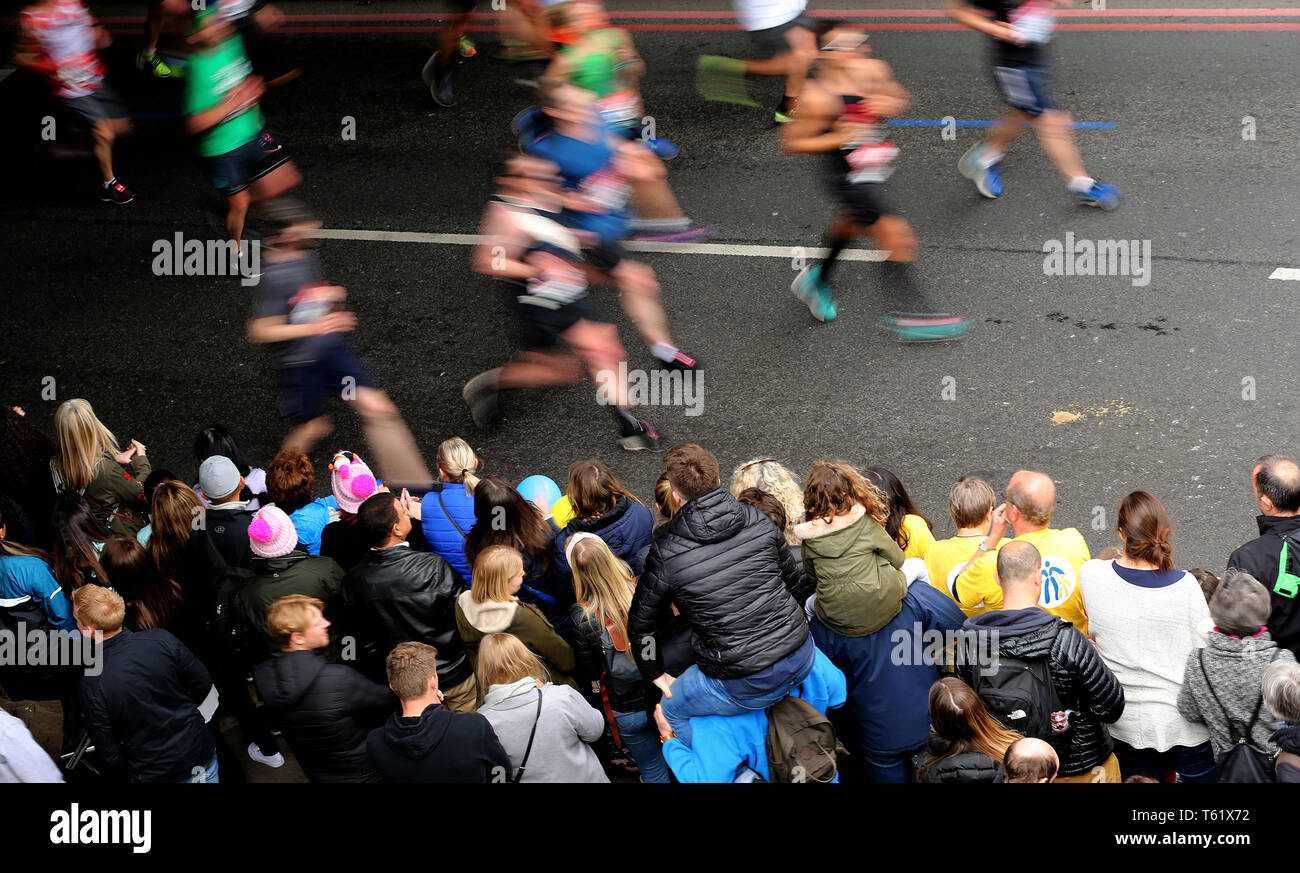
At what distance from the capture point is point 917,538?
5.60m

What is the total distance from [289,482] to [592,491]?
1.69 meters

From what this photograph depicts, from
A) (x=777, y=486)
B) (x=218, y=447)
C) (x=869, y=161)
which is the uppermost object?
(x=869, y=161)

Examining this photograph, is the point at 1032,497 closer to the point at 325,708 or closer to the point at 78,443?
the point at 325,708

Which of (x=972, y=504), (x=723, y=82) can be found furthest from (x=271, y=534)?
(x=723, y=82)

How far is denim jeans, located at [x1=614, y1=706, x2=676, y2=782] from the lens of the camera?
17.0ft

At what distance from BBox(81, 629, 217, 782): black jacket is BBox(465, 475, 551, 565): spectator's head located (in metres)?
1.29

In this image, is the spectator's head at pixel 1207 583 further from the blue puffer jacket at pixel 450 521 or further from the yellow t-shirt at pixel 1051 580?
the blue puffer jacket at pixel 450 521

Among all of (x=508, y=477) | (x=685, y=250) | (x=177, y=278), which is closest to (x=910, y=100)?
(x=685, y=250)

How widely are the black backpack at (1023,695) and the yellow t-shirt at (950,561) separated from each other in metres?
0.67

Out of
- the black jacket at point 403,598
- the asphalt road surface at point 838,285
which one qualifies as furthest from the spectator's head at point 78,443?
the black jacket at point 403,598

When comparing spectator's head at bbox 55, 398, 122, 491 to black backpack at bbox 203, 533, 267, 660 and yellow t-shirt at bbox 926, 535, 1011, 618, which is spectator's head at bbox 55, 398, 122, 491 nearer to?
black backpack at bbox 203, 533, 267, 660

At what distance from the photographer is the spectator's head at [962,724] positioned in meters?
4.31

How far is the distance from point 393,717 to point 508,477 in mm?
3331
